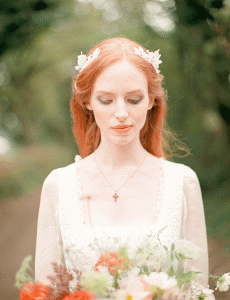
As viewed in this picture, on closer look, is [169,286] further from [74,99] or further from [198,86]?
[198,86]

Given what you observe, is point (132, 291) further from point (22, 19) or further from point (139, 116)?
point (22, 19)

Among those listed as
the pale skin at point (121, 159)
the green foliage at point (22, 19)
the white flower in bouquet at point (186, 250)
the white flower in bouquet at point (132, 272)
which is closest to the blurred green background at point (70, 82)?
the green foliage at point (22, 19)

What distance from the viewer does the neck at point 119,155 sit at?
2137mm

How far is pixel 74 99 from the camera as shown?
7.37 feet

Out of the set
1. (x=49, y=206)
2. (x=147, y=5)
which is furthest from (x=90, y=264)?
(x=147, y=5)

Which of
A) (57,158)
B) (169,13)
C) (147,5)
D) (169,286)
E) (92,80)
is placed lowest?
(169,286)

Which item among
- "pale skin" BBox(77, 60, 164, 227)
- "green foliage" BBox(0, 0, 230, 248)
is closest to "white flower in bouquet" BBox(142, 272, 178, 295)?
"pale skin" BBox(77, 60, 164, 227)

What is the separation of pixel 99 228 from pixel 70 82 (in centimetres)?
332

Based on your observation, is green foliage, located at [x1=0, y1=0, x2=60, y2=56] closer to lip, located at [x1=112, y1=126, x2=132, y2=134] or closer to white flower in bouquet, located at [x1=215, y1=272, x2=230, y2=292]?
lip, located at [x1=112, y1=126, x2=132, y2=134]

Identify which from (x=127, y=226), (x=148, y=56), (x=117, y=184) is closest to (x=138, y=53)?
(x=148, y=56)

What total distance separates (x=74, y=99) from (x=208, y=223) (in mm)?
2929

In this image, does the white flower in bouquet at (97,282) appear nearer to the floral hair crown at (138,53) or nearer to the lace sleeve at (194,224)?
the lace sleeve at (194,224)

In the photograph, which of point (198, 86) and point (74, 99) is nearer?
point (74, 99)

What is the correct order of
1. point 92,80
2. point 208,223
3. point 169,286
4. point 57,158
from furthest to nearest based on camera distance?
point 57,158, point 208,223, point 92,80, point 169,286
